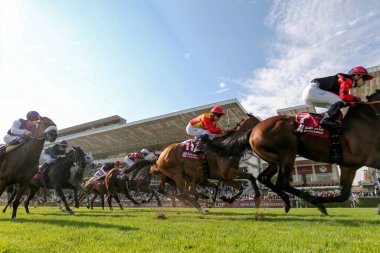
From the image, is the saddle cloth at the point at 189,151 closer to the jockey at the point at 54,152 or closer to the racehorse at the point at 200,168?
the racehorse at the point at 200,168

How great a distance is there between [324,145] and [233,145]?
1.85m

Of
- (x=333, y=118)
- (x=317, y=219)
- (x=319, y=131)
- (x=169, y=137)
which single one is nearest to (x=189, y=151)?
(x=317, y=219)

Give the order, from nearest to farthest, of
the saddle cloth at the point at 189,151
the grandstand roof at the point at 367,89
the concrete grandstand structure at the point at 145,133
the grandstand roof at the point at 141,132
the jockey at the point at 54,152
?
the saddle cloth at the point at 189,151 → the jockey at the point at 54,152 → the grandstand roof at the point at 367,89 → the concrete grandstand structure at the point at 145,133 → the grandstand roof at the point at 141,132

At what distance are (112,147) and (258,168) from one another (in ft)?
89.5

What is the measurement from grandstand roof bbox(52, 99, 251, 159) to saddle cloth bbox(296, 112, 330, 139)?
2754 cm

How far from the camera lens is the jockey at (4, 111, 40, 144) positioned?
6.84m

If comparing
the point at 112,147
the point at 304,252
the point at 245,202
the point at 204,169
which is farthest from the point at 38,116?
the point at 112,147

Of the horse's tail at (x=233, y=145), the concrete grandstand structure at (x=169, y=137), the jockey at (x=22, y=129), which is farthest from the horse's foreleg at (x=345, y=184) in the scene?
the concrete grandstand structure at (x=169, y=137)

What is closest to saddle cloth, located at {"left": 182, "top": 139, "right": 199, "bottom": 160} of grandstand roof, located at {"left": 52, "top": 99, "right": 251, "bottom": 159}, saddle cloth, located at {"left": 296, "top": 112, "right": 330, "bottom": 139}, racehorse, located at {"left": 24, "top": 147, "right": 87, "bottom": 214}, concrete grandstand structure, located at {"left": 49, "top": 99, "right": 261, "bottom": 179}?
saddle cloth, located at {"left": 296, "top": 112, "right": 330, "bottom": 139}

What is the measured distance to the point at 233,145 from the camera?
595 cm

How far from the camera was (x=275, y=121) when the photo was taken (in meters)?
5.09

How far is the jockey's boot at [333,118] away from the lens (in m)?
4.41

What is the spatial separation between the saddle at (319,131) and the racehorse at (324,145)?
50mm

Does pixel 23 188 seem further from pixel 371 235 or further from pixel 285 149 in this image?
pixel 371 235
